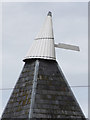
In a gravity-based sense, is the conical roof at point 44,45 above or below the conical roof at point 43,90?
above

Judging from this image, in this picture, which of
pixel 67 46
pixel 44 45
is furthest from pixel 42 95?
pixel 67 46

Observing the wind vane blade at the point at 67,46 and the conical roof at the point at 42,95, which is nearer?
the conical roof at the point at 42,95

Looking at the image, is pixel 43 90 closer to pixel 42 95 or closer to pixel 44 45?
pixel 42 95

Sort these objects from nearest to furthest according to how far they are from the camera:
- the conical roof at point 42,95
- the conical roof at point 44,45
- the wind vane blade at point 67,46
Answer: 1. the conical roof at point 42,95
2. the conical roof at point 44,45
3. the wind vane blade at point 67,46

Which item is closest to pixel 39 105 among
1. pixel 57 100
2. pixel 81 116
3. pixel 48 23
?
pixel 57 100

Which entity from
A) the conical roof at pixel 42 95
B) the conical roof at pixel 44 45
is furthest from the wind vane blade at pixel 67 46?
the conical roof at pixel 42 95

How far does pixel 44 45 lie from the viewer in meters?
23.6

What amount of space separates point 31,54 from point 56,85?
2.39 metres

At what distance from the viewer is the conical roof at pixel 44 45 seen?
76.7ft

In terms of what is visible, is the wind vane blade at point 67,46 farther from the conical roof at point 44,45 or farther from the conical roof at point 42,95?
the conical roof at point 42,95

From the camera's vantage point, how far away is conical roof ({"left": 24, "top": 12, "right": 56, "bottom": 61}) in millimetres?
23375

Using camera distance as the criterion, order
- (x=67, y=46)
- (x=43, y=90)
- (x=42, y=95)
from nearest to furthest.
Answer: (x=42, y=95) < (x=43, y=90) < (x=67, y=46)

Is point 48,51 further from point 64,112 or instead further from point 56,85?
point 64,112

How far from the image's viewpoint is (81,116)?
22406mm
